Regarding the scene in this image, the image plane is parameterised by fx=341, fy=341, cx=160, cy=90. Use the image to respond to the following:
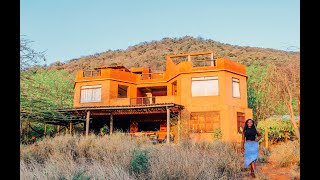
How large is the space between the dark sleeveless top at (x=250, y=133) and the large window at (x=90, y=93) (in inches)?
739

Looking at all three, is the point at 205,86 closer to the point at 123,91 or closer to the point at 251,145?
the point at 123,91

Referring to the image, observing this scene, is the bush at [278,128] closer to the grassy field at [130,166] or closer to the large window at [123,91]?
the grassy field at [130,166]

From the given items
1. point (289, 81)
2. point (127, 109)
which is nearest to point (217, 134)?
point (289, 81)

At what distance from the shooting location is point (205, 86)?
79.8 ft

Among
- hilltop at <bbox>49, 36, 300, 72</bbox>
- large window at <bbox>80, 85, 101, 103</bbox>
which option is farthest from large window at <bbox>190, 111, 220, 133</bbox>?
hilltop at <bbox>49, 36, 300, 72</bbox>

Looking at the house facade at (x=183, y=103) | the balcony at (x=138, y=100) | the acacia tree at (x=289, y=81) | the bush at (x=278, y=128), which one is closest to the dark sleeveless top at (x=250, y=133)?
the acacia tree at (x=289, y=81)

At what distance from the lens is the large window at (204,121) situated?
925 inches

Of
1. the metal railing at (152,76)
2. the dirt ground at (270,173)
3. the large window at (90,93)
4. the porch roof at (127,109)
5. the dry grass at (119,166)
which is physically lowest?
the dirt ground at (270,173)

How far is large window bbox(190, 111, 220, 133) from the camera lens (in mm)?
23500

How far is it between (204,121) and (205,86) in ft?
8.24

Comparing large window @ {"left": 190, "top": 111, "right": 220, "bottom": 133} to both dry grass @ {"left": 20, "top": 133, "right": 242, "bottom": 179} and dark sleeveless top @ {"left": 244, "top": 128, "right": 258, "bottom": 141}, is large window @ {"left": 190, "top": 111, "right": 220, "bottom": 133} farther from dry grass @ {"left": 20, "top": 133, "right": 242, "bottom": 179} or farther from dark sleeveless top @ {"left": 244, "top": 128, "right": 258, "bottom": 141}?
dark sleeveless top @ {"left": 244, "top": 128, "right": 258, "bottom": 141}
